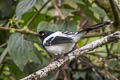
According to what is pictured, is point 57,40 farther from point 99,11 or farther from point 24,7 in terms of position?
point 99,11

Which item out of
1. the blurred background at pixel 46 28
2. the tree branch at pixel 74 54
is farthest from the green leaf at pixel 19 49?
the tree branch at pixel 74 54

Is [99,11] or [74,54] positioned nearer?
[74,54]

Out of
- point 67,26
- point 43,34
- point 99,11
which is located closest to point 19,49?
point 43,34

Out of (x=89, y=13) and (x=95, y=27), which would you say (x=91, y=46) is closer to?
(x=95, y=27)

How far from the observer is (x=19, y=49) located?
11.6ft

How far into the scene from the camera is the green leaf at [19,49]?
346cm

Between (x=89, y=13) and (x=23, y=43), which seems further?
(x=89, y=13)

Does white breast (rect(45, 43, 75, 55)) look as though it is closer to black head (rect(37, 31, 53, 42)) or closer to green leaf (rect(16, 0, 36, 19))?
black head (rect(37, 31, 53, 42))

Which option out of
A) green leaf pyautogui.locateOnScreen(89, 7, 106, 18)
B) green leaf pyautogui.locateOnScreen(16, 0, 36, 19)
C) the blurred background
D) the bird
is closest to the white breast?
the bird

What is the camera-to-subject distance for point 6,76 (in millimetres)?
4617

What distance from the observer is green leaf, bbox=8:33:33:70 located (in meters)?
3.46

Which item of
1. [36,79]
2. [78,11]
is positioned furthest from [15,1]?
[36,79]

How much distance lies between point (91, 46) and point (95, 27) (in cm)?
21

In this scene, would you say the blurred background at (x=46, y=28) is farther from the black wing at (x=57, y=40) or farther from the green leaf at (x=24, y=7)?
the black wing at (x=57, y=40)
